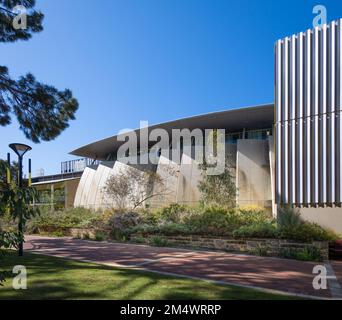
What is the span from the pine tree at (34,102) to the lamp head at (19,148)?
2.25 feet

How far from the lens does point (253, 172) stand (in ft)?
104

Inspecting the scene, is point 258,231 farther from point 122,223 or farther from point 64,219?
point 64,219

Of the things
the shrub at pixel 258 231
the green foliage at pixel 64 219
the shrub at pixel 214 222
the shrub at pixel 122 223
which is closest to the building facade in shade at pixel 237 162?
the green foliage at pixel 64 219

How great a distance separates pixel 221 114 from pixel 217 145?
23.9 ft

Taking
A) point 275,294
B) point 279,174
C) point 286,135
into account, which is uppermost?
point 286,135

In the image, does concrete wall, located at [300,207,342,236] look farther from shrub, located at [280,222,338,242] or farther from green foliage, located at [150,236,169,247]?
green foliage, located at [150,236,169,247]

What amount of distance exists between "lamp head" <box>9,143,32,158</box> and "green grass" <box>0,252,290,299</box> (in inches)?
183

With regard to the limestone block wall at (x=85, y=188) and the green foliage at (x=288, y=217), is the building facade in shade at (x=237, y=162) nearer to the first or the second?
the limestone block wall at (x=85, y=188)

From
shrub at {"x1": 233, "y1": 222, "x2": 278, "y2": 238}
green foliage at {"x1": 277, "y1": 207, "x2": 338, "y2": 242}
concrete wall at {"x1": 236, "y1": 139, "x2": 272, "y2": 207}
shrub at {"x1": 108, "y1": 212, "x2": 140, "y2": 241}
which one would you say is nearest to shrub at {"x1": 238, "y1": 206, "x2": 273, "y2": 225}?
shrub at {"x1": 233, "y1": 222, "x2": 278, "y2": 238}

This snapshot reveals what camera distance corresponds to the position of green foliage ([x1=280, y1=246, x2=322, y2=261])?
12125mm

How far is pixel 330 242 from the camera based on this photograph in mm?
12953

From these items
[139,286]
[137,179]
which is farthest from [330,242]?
[137,179]

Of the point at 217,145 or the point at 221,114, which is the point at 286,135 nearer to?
the point at 217,145

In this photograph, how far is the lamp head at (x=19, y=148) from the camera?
12617 mm
